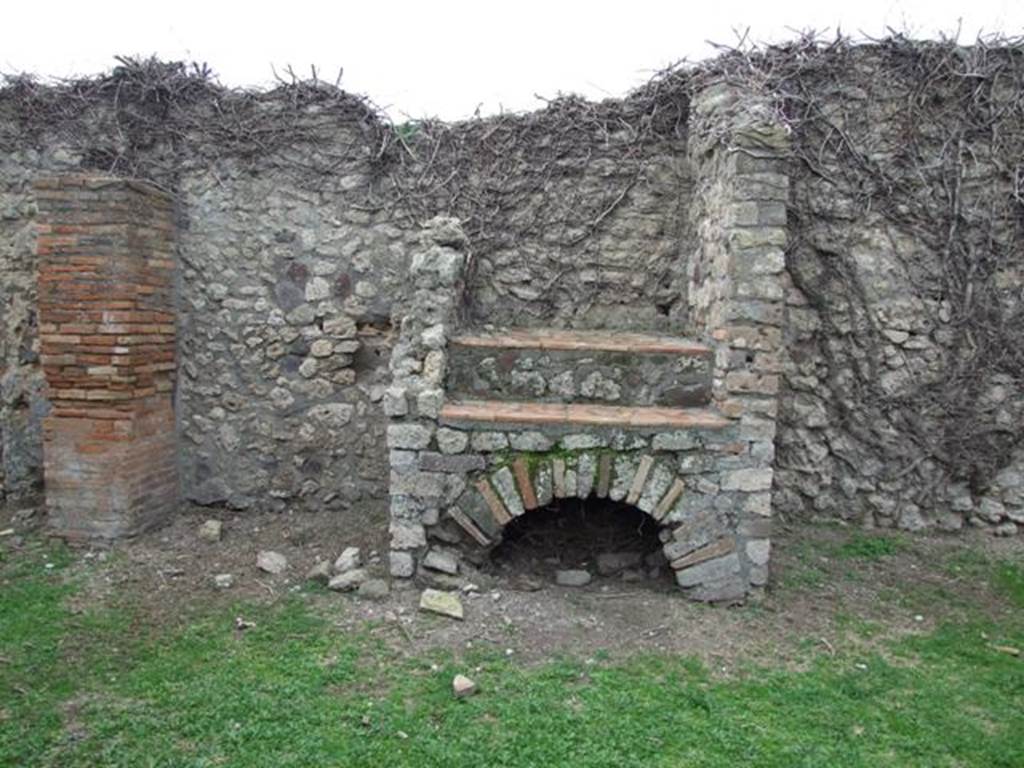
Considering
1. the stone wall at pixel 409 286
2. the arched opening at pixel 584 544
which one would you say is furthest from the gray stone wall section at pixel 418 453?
the stone wall at pixel 409 286

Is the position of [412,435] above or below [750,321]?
below

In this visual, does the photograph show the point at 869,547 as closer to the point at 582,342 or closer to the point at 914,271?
the point at 914,271

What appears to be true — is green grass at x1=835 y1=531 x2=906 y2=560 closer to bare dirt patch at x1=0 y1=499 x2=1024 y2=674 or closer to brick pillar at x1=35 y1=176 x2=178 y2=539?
bare dirt patch at x1=0 y1=499 x2=1024 y2=674

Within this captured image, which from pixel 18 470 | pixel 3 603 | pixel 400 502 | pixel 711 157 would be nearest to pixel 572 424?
pixel 400 502

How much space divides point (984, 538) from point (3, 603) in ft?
21.7

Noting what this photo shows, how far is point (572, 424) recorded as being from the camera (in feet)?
15.5

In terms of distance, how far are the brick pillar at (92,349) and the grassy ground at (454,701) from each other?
3.57 feet

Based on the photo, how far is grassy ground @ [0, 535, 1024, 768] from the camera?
3373 millimetres

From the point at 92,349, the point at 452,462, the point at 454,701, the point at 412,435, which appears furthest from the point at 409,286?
the point at 454,701

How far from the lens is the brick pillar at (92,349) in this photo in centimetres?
559

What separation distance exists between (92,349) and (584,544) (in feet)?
11.9

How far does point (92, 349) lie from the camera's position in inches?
220

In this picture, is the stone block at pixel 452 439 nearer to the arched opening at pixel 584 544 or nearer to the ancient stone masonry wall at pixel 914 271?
the arched opening at pixel 584 544

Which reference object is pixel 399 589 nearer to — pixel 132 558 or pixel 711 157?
pixel 132 558
